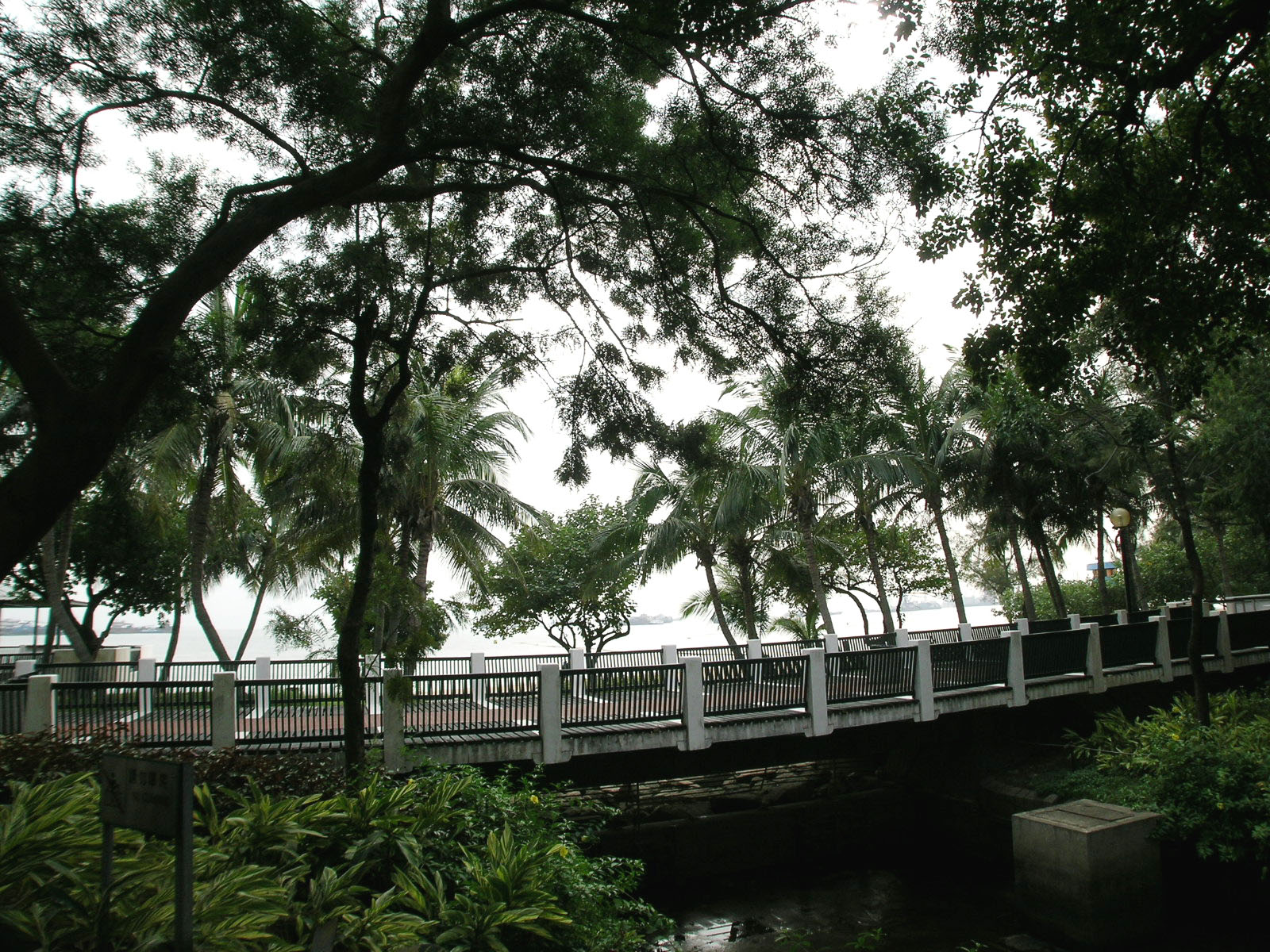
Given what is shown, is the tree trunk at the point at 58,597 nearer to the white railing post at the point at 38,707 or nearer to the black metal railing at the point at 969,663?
the white railing post at the point at 38,707

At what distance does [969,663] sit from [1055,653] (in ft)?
7.87

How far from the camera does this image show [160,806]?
4.03 metres

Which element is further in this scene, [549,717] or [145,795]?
[549,717]

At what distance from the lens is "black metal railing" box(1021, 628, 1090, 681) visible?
50.5 ft

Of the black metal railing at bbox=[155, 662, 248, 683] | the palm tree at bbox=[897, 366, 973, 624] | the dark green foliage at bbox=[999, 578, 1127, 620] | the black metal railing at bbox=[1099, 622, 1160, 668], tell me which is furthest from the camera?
the dark green foliage at bbox=[999, 578, 1127, 620]

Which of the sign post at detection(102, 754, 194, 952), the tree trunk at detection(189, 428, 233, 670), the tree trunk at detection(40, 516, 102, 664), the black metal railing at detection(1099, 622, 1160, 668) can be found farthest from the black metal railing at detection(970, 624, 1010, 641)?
the tree trunk at detection(40, 516, 102, 664)

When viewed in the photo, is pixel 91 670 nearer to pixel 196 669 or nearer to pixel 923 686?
pixel 196 669

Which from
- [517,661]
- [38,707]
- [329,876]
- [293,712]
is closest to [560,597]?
[517,661]

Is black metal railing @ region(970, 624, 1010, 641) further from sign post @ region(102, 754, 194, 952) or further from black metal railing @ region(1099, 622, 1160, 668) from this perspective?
sign post @ region(102, 754, 194, 952)

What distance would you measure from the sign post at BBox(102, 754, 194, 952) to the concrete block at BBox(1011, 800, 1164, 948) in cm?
963

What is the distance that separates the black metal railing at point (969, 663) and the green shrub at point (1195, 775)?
1731 mm

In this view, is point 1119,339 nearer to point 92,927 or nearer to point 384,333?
point 384,333

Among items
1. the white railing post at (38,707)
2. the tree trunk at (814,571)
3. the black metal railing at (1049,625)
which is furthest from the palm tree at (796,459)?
the white railing post at (38,707)

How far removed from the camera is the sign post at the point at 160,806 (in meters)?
3.95
